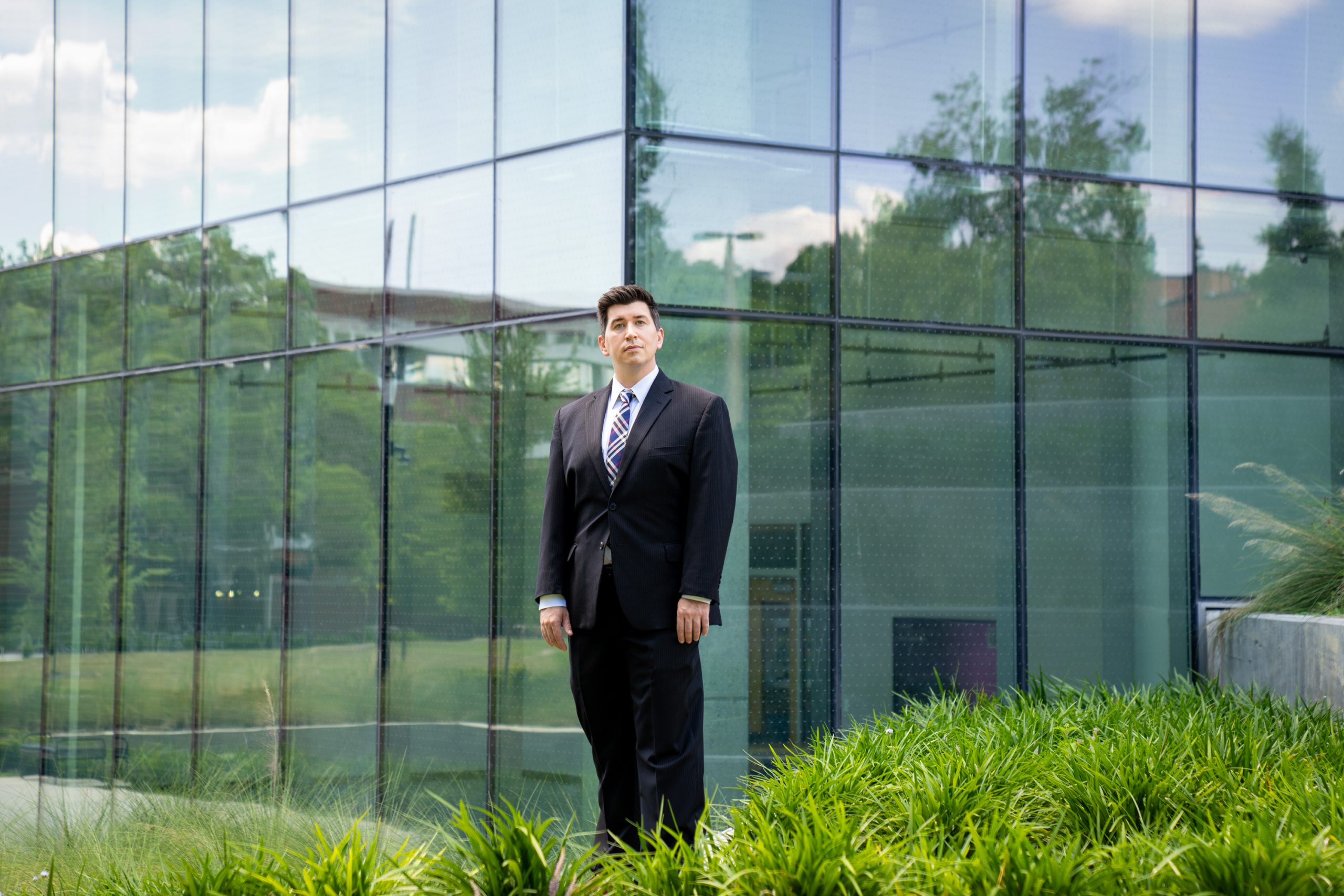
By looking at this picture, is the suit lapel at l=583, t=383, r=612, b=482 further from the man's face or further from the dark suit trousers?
the dark suit trousers

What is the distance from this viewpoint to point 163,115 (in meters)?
10.6

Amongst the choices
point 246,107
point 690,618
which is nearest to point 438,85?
point 246,107

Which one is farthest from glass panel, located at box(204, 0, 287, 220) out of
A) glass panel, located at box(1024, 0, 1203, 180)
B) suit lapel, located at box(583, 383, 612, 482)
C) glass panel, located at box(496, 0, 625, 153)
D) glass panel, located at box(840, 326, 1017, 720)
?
suit lapel, located at box(583, 383, 612, 482)

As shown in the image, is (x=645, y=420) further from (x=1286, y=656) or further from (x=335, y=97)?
(x=335, y=97)

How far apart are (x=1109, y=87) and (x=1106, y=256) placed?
121 cm

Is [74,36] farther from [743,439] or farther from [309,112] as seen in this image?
[743,439]

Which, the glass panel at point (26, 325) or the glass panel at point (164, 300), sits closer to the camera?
the glass panel at point (164, 300)

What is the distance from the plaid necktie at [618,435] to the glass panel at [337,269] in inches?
186

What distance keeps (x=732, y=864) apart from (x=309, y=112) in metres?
7.63

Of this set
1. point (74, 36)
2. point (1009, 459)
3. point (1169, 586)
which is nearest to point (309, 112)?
point (74, 36)

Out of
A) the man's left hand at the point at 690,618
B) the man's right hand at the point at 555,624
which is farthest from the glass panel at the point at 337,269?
the man's left hand at the point at 690,618

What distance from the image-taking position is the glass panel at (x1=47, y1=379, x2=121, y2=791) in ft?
34.6

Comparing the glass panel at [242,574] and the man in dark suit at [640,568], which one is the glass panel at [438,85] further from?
the man in dark suit at [640,568]

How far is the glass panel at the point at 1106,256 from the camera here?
Answer: 27.9ft
